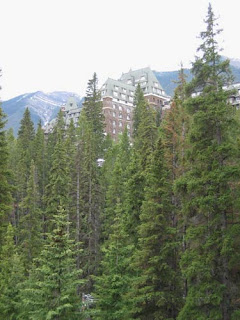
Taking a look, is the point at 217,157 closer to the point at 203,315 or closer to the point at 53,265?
the point at 203,315

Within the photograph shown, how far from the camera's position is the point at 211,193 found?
58.7 feet

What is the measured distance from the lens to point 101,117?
63.3 m

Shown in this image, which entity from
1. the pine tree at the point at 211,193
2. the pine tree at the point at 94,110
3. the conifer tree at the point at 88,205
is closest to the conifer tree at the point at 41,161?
the pine tree at the point at 94,110

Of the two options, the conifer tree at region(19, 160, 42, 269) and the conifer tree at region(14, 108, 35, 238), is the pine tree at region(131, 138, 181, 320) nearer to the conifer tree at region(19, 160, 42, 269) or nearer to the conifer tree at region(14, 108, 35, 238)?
the conifer tree at region(19, 160, 42, 269)

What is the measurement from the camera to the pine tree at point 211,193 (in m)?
17.3

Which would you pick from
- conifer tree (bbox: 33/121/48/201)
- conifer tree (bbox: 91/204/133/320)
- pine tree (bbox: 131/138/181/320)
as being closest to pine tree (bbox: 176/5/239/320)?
pine tree (bbox: 131/138/181/320)

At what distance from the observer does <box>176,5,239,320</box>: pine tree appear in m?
17.3

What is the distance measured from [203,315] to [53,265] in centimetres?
720

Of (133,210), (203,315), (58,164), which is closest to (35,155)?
(58,164)

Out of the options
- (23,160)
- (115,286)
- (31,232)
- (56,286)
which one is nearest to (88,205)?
(31,232)

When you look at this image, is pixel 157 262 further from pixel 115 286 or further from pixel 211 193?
pixel 211 193

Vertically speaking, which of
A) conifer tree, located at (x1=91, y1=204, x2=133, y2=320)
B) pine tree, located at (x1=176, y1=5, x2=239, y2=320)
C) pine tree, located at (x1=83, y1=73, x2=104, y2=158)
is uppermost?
pine tree, located at (x1=83, y1=73, x2=104, y2=158)

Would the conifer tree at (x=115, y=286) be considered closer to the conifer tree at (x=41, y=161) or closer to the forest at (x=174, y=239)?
the forest at (x=174, y=239)

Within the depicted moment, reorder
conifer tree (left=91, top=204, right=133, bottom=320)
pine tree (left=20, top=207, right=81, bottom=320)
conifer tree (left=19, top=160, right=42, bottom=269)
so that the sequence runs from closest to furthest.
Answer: pine tree (left=20, top=207, right=81, bottom=320)
conifer tree (left=91, top=204, right=133, bottom=320)
conifer tree (left=19, top=160, right=42, bottom=269)
